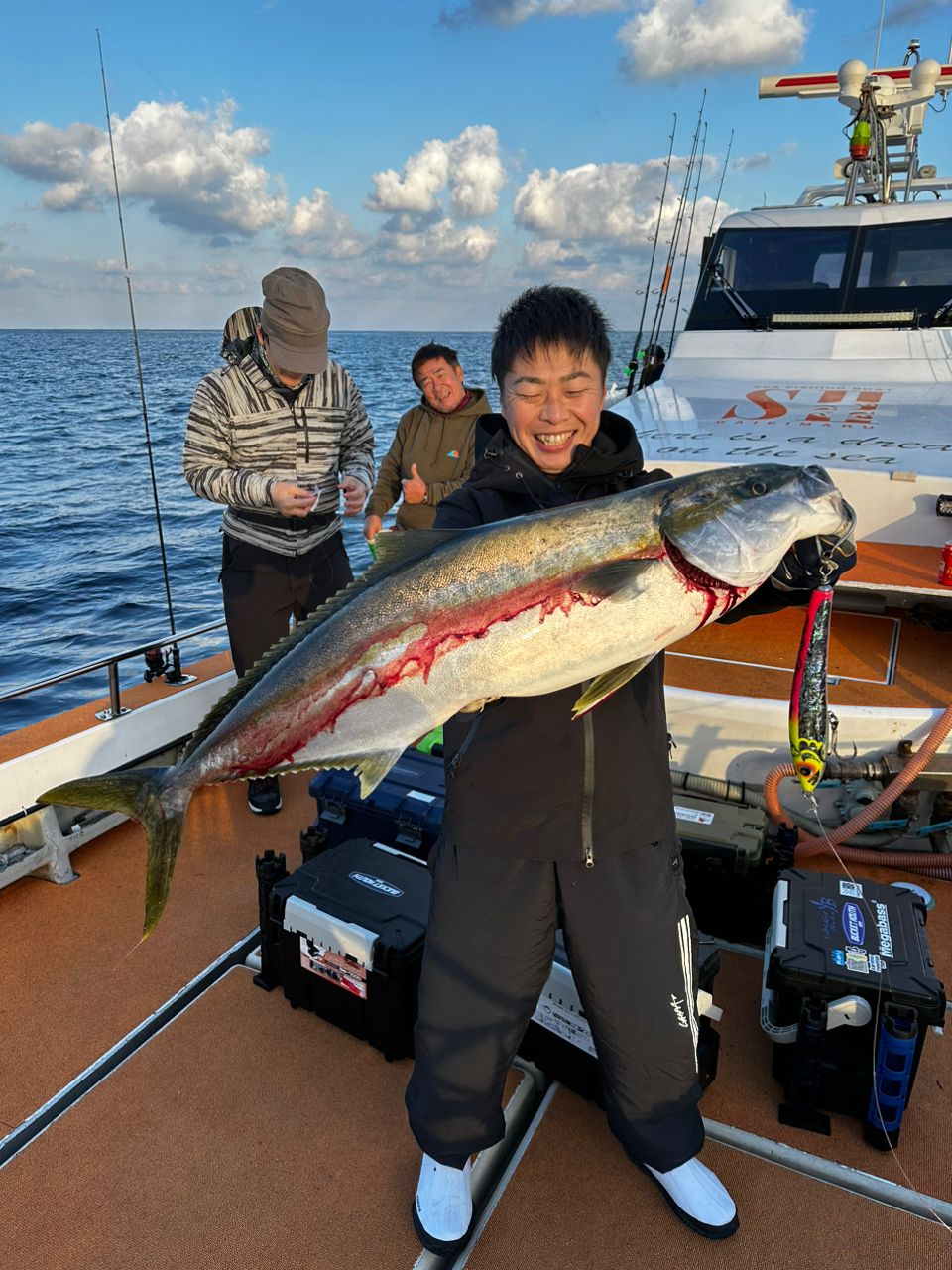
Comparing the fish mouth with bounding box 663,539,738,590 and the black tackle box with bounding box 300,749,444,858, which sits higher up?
the fish mouth with bounding box 663,539,738,590

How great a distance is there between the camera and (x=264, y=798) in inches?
199

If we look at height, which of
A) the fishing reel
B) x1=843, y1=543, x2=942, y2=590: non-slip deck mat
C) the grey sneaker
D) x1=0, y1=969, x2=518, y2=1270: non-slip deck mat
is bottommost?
x1=0, y1=969, x2=518, y2=1270: non-slip deck mat

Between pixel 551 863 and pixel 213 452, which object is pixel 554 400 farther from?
pixel 213 452

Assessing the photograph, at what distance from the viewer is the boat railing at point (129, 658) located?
446cm

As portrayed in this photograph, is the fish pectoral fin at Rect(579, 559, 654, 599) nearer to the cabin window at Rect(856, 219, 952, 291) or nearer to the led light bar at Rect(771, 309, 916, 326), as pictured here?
the led light bar at Rect(771, 309, 916, 326)

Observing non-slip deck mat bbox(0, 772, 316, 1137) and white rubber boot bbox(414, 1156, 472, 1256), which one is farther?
non-slip deck mat bbox(0, 772, 316, 1137)

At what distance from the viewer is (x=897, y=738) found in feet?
14.6

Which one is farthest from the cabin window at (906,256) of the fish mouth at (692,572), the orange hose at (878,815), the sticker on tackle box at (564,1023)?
the sticker on tackle box at (564,1023)

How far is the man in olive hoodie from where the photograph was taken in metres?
5.57

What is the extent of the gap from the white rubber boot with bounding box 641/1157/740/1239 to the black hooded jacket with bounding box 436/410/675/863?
1.13 meters

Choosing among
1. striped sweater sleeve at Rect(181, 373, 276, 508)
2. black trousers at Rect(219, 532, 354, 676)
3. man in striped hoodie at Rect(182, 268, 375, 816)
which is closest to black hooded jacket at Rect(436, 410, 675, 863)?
man in striped hoodie at Rect(182, 268, 375, 816)

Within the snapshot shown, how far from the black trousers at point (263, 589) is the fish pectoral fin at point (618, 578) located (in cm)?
297

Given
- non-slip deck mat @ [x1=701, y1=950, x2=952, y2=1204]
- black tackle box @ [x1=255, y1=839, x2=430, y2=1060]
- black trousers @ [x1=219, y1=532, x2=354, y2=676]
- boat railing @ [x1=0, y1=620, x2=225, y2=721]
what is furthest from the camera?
black trousers @ [x1=219, y1=532, x2=354, y2=676]

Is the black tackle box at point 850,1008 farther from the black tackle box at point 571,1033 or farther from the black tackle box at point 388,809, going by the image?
the black tackle box at point 388,809
